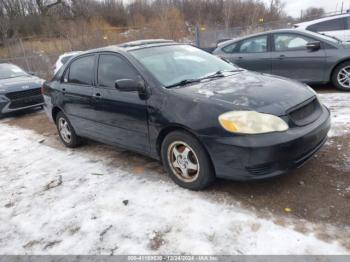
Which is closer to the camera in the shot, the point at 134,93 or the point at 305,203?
the point at 305,203

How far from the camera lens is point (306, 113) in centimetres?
321

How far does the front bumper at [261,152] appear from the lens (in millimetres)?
2779

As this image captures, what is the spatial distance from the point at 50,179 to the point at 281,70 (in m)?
5.58

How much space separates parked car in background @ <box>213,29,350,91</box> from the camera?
650 centimetres

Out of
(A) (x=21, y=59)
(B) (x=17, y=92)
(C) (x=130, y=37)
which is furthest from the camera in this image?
(C) (x=130, y=37)

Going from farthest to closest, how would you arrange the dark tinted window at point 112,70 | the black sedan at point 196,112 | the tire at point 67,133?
the tire at point 67,133 → the dark tinted window at point 112,70 → the black sedan at point 196,112

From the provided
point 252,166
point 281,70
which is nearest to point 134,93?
point 252,166

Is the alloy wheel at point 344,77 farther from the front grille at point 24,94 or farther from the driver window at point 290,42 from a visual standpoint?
the front grille at point 24,94

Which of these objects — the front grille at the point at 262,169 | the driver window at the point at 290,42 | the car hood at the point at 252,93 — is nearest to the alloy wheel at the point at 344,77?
the driver window at the point at 290,42

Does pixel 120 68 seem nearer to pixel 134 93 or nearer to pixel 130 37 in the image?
pixel 134 93

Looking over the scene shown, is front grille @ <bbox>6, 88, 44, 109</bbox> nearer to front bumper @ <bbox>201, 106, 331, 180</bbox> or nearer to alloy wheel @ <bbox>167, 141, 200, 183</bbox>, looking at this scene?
alloy wheel @ <bbox>167, 141, 200, 183</bbox>

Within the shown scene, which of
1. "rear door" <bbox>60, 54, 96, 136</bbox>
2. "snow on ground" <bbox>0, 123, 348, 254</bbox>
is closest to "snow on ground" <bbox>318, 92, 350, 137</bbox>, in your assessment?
"snow on ground" <bbox>0, 123, 348, 254</bbox>

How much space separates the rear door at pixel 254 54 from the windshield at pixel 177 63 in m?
3.38

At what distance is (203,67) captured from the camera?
4.03 meters
